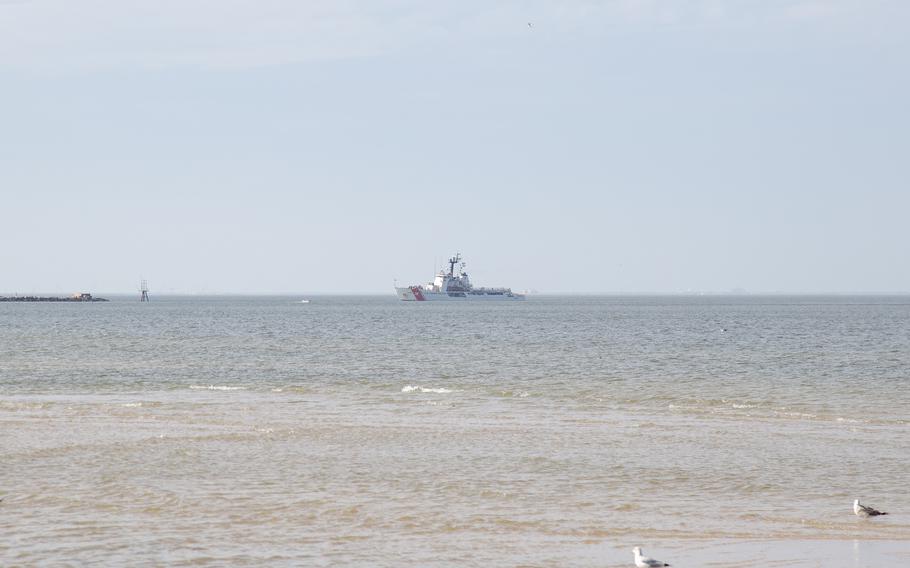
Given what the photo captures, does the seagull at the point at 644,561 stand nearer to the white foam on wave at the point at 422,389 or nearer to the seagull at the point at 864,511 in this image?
the seagull at the point at 864,511

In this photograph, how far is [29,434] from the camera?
2742 centimetres

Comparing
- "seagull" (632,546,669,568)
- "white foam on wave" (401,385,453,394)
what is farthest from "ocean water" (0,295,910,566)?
"seagull" (632,546,669,568)

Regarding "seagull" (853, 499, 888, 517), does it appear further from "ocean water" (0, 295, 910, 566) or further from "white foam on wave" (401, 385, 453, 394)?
"white foam on wave" (401, 385, 453, 394)

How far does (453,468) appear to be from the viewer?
891 inches

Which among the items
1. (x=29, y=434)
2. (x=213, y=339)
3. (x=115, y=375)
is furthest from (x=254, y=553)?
(x=213, y=339)

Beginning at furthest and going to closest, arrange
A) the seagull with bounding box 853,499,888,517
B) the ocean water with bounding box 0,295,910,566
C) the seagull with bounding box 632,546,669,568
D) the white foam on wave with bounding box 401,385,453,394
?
the white foam on wave with bounding box 401,385,453,394
the seagull with bounding box 853,499,888,517
the ocean water with bounding box 0,295,910,566
the seagull with bounding box 632,546,669,568

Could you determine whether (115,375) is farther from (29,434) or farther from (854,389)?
(854,389)

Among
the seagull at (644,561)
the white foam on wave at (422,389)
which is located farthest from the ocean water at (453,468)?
the seagull at (644,561)

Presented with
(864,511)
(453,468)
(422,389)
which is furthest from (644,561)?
(422,389)

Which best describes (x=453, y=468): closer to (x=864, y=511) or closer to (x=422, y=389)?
(x=864, y=511)

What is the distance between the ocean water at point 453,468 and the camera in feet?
52.6

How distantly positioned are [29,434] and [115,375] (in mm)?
21673


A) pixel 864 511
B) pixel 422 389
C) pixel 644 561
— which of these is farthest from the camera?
pixel 422 389

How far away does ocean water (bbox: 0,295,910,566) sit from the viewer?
52.6ft
